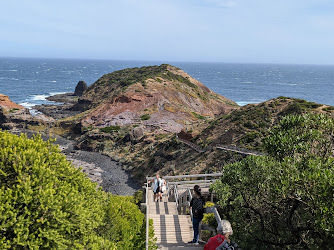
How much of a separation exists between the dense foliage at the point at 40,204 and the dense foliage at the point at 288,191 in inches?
163

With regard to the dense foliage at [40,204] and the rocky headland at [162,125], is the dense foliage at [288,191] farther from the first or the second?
the rocky headland at [162,125]

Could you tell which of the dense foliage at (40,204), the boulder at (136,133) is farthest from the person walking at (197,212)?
the boulder at (136,133)

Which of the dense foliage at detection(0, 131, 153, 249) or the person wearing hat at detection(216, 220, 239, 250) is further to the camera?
the dense foliage at detection(0, 131, 153, 249)

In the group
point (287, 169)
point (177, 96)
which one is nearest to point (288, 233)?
point (287, 169)

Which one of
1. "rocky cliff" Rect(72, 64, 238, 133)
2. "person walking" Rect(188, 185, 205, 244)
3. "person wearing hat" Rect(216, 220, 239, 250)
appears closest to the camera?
Result: "person wearing hat" Rect(216, 220, 239, 250)

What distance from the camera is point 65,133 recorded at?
6162 centimetres

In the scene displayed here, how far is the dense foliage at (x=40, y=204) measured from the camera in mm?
6750

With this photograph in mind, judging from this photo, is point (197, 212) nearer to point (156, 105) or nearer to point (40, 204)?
point (40, 204)

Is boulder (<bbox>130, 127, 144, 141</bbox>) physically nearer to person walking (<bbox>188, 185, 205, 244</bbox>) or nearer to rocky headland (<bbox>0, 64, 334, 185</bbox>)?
rocky headland (<bbox>0, 64, 334, 185</bbox>)

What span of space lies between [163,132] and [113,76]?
165 feet

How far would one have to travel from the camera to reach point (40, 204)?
23.1 feet

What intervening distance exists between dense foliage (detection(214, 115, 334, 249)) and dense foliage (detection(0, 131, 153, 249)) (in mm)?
4134

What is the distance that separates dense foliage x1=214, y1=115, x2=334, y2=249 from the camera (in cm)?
617

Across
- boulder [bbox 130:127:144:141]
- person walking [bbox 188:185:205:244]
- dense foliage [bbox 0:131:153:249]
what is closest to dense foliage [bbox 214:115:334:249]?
person walking [bbox 188:185:205:244]
